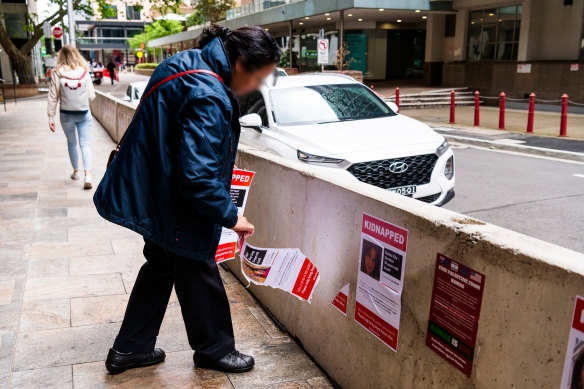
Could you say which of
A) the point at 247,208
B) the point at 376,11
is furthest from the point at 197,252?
the point at 376,11

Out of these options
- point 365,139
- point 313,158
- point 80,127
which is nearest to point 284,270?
point 313,158

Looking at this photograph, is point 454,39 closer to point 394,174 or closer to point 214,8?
point 394,174

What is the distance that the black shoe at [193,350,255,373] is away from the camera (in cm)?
305

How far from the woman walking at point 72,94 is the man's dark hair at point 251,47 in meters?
5.60

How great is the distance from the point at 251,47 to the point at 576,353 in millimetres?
1771

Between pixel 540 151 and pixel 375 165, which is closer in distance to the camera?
pixel 375 165

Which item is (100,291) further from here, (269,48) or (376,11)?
(376,11)

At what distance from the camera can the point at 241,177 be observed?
391cm

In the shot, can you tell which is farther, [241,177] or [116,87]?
[116,87]

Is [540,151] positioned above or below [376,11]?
below

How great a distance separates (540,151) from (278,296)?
926 cm

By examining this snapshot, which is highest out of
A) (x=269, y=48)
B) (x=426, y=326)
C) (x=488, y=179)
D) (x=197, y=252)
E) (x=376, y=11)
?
(x=376, y=11)

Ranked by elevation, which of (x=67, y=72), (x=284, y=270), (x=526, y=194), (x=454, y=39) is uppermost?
(x=454, y=39)

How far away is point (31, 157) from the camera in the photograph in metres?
10.8
